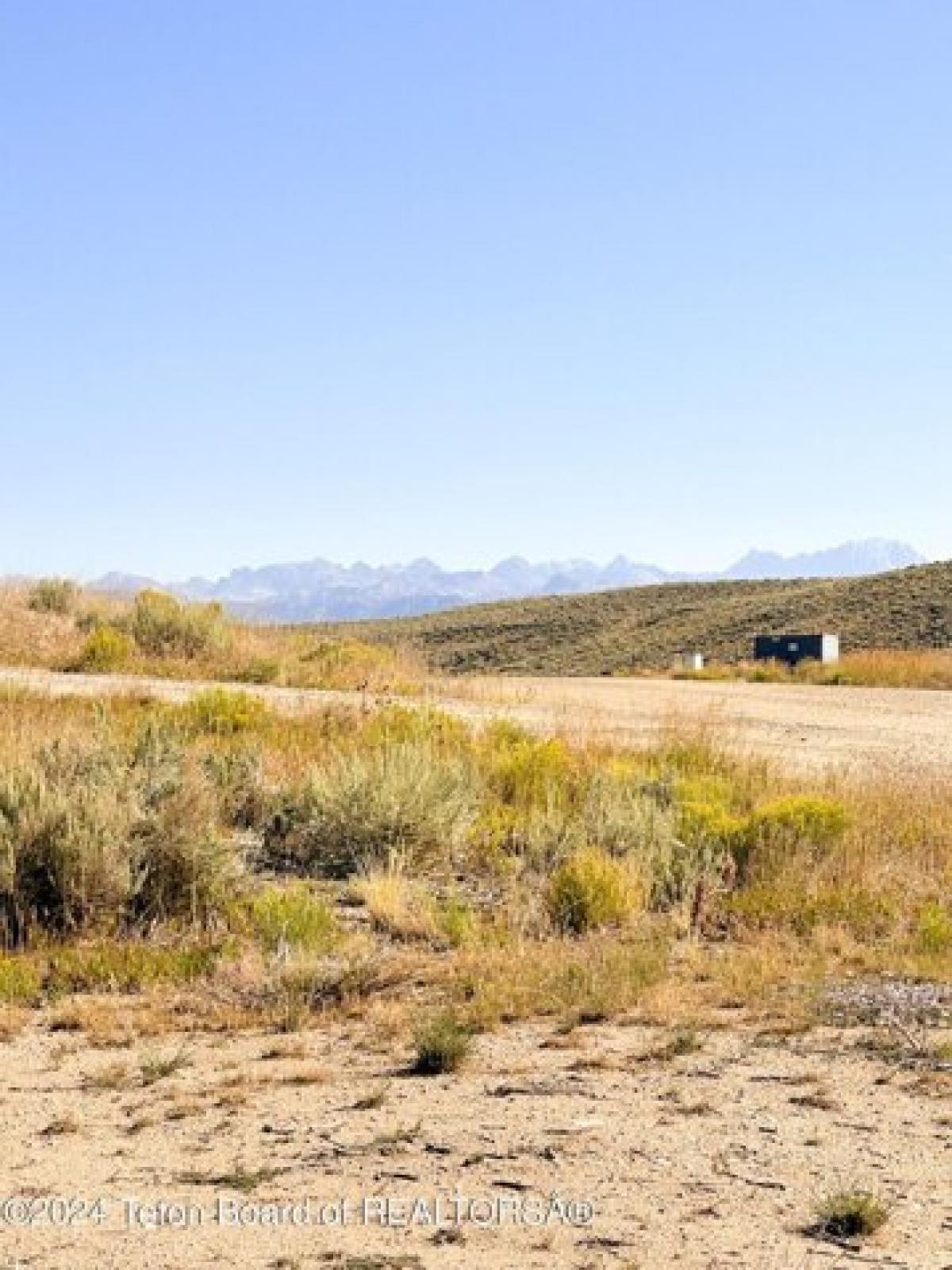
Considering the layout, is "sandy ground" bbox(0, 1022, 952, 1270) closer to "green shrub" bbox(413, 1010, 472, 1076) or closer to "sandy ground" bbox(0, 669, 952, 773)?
"green shrub" bbox(413, 1010, 472, 1076)

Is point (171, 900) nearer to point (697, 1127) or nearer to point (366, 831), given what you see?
point (366, 831)

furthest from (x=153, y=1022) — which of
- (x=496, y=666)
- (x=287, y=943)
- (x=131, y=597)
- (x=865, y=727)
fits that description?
(x=496, y=666)

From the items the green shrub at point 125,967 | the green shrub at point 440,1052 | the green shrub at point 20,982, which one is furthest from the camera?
the green shrub at point 125,967

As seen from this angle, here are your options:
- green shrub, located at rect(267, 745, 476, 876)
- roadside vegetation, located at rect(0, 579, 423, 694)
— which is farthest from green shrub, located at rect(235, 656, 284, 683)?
green shrub, located at rect(267, 745, 476, 876)

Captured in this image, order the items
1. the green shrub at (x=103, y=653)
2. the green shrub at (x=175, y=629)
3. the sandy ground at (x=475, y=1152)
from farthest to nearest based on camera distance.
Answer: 1. the green shrub at (x=175, y=629)
2. the green shrub at (x=103, y=653)
3. the sandy ground at (x=475, y=1152)

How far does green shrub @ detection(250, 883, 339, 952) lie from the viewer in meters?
8.38

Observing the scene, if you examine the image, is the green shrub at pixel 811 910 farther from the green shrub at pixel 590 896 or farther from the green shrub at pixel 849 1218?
the green shrub at pixel 849 1218

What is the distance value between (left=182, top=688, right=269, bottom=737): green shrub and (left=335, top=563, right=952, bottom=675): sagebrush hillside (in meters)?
42.1

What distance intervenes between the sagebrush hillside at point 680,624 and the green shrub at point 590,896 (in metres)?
49.1

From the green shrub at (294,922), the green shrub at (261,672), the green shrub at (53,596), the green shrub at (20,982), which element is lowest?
the green shrub at (20,982)

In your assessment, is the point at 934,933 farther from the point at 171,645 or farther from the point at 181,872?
the point at 171,645

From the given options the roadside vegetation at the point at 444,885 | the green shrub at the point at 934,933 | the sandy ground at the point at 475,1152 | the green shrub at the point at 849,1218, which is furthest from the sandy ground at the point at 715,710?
the green shrub at the point at 849,1218

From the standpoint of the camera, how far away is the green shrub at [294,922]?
27.5 ft

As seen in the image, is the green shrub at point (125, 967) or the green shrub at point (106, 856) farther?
the green shrub at point (106, 856)
